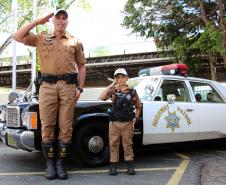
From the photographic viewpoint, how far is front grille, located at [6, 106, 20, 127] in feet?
20.6

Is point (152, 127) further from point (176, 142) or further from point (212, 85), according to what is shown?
point (212, 85)

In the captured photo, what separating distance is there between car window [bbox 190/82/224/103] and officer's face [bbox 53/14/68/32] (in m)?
3.03

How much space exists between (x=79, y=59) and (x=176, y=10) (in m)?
13.1

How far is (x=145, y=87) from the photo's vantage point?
7.32 meters

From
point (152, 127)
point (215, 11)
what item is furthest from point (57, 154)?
point (215, 11)

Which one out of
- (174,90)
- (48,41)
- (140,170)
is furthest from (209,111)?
(48,41)

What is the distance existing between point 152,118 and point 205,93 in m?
1.65

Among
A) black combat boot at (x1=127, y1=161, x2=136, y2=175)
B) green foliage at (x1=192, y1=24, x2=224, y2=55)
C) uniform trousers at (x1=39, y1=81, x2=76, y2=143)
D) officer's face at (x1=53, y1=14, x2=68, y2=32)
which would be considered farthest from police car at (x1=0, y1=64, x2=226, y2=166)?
green foliage at (x1=192, y1=24, x2=224, y2=55)

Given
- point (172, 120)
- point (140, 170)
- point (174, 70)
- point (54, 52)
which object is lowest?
point (140, 170)

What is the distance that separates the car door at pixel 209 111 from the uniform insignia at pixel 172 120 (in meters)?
0.59

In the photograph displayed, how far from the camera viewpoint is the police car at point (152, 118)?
6212 mm

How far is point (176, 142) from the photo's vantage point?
23.9 ft

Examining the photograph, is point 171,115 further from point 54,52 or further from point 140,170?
point 54,52

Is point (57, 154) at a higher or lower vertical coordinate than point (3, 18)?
lower
